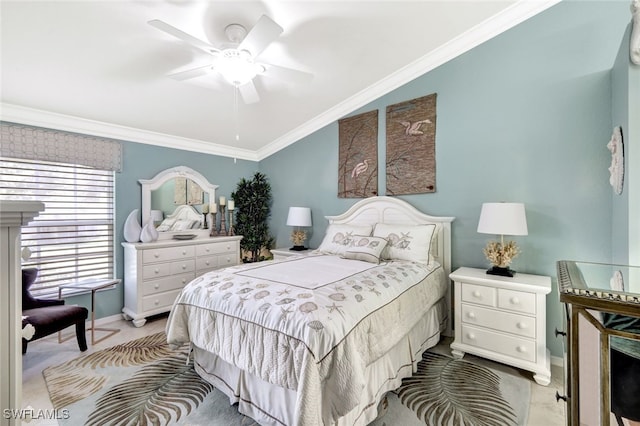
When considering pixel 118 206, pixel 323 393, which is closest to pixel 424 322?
pixel 323 393

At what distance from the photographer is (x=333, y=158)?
4.18m

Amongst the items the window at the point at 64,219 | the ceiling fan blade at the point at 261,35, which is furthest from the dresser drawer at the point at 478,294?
the window at the point at 64,219

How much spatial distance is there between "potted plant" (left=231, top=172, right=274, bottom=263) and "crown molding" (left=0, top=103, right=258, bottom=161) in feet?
2.09

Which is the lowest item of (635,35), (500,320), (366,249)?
(500,320)

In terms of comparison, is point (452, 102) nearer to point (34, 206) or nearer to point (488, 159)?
point (488, 159)

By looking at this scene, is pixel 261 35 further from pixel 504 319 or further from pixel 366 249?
pixel 504 319

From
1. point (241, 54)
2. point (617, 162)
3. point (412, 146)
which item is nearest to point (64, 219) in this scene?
point (241, 54)

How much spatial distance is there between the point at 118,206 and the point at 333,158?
2886mm

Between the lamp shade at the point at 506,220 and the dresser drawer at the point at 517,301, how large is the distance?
1.64 feet

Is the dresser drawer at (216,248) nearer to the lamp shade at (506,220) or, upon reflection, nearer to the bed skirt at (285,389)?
the bed skirt at (285,389)

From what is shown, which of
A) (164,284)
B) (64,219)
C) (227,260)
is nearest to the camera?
(64,219)

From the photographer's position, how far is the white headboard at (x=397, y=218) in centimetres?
310

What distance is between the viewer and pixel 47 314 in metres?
2.49

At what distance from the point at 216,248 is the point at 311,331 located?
304 cm
